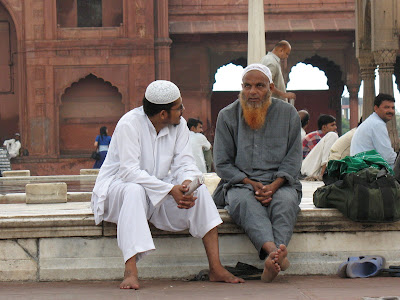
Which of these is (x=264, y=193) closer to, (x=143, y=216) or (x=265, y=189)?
(x=265, y=189)

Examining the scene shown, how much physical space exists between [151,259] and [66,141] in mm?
18242

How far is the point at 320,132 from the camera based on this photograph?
1139cm

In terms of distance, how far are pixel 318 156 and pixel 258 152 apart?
222 inches

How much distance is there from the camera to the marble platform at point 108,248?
16.3ft

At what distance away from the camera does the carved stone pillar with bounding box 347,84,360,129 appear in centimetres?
2373

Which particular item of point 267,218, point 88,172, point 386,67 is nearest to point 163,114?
point 267,218

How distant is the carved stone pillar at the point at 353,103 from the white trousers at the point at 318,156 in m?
13.2

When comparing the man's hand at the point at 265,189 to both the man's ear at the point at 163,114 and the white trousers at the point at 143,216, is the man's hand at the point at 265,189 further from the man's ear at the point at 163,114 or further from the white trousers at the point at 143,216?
the man's ear at the point at 163,114

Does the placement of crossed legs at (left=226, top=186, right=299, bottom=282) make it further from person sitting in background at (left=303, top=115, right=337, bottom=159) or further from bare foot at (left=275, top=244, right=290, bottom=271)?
person sitting in background at (left=303, top=115, right=337, bottom=159)

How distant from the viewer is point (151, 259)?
197 inches

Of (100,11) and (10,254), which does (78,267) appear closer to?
(10,254)

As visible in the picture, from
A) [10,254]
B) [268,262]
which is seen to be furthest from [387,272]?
[10,254]

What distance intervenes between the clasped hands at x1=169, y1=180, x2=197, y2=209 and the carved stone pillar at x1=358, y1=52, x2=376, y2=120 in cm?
1033

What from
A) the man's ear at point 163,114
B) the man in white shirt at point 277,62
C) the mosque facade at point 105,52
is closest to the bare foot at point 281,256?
the man's ear at point 163,114
